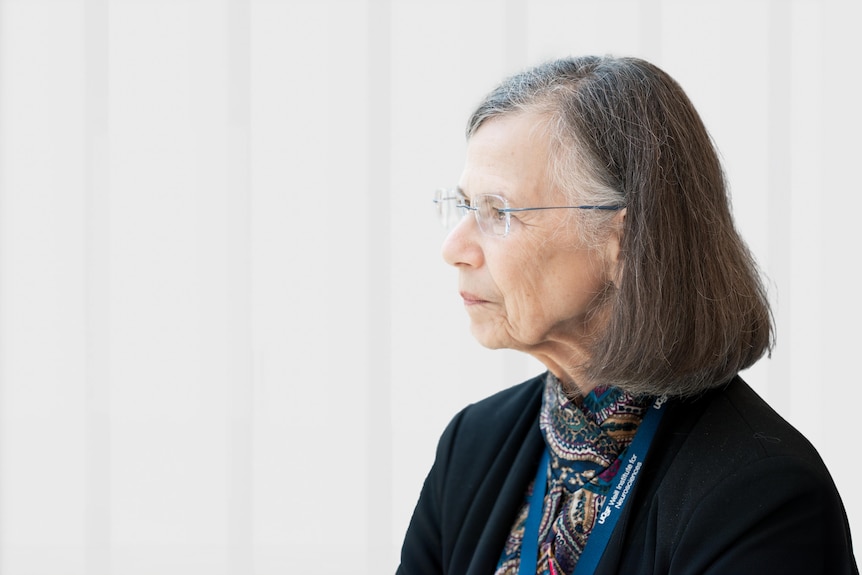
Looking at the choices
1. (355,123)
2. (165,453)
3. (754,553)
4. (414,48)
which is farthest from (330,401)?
(754,553)

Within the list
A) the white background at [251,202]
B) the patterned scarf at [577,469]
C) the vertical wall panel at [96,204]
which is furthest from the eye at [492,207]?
the vertical wall panel at [96,204]

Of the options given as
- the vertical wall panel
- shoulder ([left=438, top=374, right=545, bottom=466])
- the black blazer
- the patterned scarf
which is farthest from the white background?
the patterned scarf

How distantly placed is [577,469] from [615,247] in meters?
0.39

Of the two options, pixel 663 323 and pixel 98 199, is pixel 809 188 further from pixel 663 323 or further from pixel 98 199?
pixel 98 199

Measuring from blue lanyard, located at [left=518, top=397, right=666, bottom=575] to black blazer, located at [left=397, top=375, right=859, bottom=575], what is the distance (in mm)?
20

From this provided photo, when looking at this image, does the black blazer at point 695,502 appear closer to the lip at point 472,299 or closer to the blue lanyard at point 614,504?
the blue lanyard at point 614,504

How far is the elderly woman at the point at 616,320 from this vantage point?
4.01ft

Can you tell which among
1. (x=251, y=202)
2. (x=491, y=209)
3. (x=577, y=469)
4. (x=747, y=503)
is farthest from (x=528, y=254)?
(x=251, y=202)

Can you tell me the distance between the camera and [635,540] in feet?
4.12

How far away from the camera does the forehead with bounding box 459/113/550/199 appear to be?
1.37 metres

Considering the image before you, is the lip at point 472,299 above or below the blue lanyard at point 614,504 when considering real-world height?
above

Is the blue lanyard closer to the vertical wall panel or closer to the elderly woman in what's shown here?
the elderly woman

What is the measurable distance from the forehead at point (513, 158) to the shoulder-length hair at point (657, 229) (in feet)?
0.07

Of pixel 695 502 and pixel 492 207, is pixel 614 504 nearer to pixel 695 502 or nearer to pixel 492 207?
pixel 695 502
